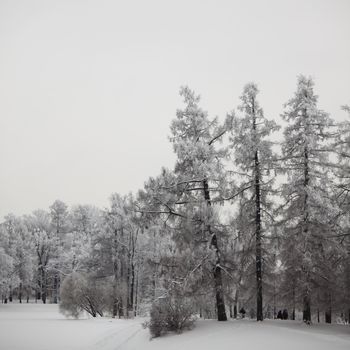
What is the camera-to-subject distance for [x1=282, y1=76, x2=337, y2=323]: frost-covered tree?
1723 cm

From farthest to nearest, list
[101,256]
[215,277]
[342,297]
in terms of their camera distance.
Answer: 1. [101,256]
2. [215,277]
3. [342,297]

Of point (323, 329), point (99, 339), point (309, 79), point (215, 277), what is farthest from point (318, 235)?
point (99, 339)

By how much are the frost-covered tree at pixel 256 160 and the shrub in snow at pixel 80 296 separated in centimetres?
2038

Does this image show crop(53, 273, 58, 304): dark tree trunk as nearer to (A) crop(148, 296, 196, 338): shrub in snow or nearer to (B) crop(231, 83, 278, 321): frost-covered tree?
(A) crop(148, 296, 196, 338): shrub in snow

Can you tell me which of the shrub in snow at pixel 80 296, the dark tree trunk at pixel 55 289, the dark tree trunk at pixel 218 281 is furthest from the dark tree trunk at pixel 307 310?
the dark tree trunk at pixel 55 289

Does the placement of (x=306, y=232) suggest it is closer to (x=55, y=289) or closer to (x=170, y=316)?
(x=170, y=316)

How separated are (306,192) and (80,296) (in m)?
24.2

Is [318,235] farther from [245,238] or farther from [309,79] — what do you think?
[309,79]

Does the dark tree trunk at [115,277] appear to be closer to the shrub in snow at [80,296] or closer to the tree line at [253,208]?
the shrub in snow at [80,296]

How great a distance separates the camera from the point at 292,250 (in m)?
17.5

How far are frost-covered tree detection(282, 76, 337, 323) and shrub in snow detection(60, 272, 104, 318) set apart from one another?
21.7 m

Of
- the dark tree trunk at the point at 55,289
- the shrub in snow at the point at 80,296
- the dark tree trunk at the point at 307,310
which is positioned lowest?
the dark tree trunk at the point at 55,289

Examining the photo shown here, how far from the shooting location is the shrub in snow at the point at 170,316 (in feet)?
56.3

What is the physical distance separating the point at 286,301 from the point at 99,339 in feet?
31.4
